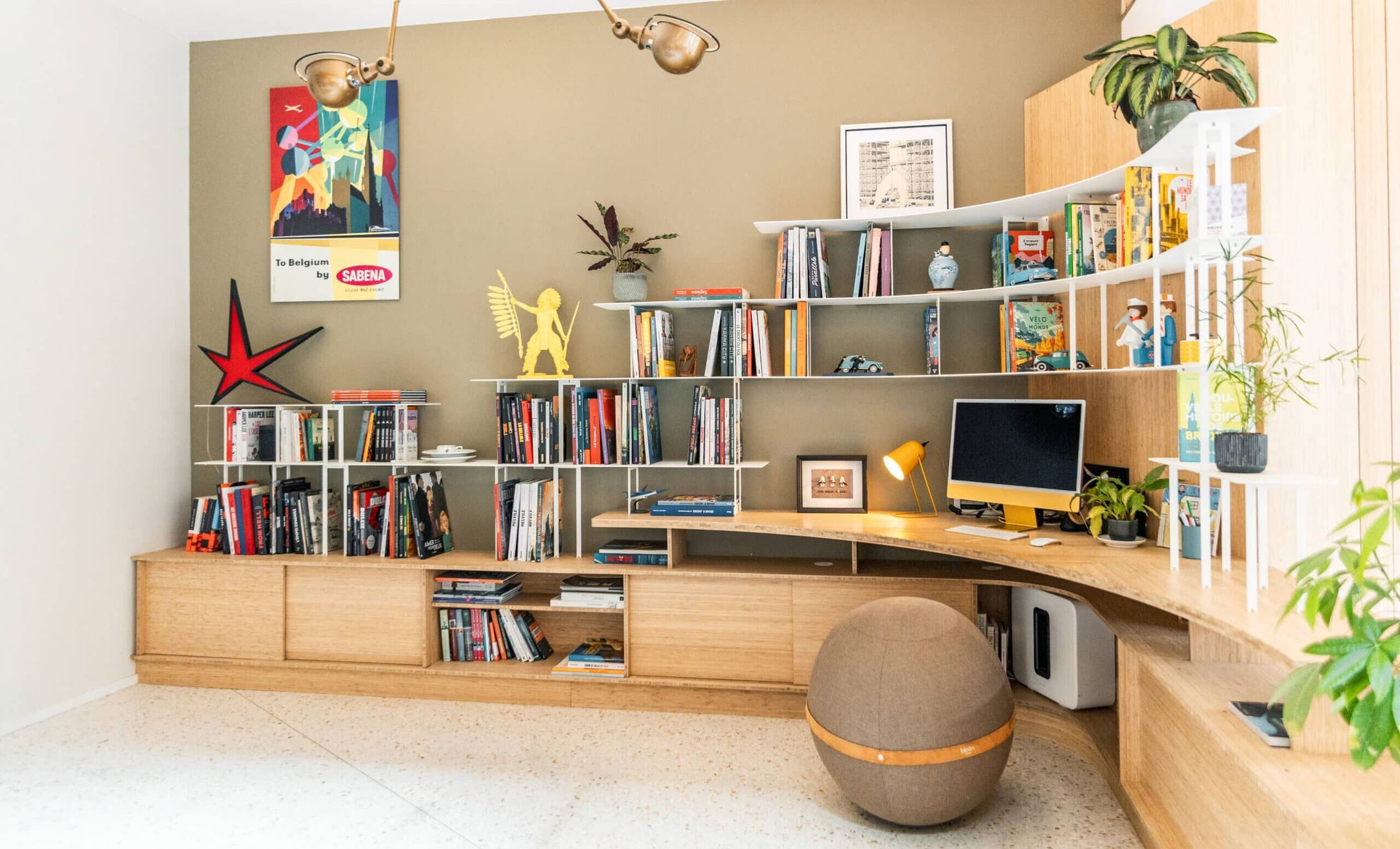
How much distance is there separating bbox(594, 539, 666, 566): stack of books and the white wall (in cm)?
240

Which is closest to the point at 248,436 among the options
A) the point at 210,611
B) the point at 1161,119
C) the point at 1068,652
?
the point at 210,611

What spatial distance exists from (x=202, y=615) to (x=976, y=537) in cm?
362

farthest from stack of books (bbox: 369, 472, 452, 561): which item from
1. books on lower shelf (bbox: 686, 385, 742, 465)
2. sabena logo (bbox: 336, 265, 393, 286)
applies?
books on lower shelf (bbox: 686, 385, 742, 465)

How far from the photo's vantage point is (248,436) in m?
3.93

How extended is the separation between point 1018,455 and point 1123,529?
1.66ft

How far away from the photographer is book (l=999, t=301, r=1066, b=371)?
3.21 metres

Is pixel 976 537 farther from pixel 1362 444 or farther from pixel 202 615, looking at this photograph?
pixel 202 615

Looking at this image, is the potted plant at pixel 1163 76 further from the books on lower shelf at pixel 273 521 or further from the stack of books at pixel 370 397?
the books on lower shelf at pixel 273 521

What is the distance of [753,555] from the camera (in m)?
3.70

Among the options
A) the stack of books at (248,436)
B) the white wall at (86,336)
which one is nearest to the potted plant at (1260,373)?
the stack of books at (248,436)

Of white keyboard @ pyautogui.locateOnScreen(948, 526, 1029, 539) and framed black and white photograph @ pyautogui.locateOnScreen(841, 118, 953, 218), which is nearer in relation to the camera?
white keyboard @ pyautogui.locateOnScreen(948, 526, 1029, 539)

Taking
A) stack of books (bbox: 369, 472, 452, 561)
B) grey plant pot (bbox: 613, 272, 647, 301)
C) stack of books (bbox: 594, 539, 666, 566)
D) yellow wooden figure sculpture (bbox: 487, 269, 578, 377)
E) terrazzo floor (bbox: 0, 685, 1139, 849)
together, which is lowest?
terrazzo floor (bbox: 0, 685, 1139, 849)

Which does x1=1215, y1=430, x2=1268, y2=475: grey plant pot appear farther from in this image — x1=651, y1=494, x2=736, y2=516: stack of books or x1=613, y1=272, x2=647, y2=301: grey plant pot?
x1=613, y1=272, x2=647, y2=301: grey plant pot

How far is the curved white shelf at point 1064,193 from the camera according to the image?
2188 mm
